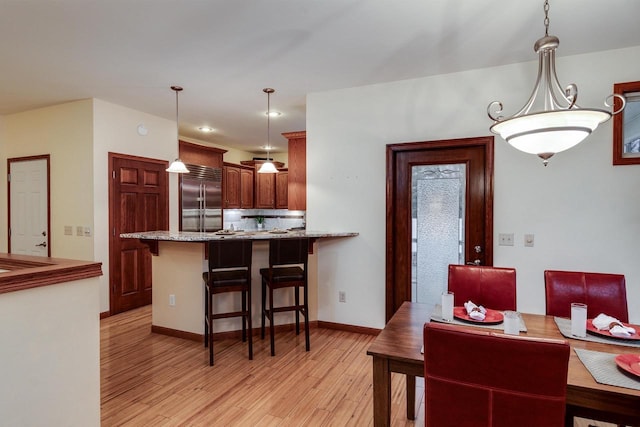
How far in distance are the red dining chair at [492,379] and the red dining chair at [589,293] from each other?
1.25 m

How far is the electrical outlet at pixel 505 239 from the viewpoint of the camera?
315cm

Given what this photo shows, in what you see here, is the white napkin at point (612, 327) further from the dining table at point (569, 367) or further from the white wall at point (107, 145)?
the white wall at point (107, 145)

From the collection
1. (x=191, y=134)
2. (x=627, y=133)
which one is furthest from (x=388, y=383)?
(x=191, y=134)

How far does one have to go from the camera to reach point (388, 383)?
1495mm

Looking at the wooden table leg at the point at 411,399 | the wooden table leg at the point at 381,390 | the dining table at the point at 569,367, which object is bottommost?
the wooden table leg at the point at 411,399

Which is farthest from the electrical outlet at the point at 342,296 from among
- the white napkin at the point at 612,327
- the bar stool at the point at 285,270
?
the white napkin at the point at 612,327

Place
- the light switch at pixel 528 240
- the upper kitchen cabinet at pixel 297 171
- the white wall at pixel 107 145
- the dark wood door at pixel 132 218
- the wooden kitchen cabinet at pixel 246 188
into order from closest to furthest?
the light switch at pixel 528 240
the white wall at pixel 107 145
the dark wood door at pixel 132 218
the upper kitchen cabinet at pixel 297 171
the wooden kitchen cabinet at pixel 246 188

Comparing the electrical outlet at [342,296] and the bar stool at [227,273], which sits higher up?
the bar stool at [227,273]

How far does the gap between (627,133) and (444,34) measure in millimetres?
1736

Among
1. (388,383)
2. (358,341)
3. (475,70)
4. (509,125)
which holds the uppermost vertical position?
(475,70)

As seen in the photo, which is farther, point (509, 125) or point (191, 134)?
point (191, 134)

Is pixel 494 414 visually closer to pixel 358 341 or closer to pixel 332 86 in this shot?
pixel 358 341

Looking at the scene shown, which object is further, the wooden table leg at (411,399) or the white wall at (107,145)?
the white wall at (107,145)

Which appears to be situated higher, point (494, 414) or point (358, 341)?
point (494, 414)
